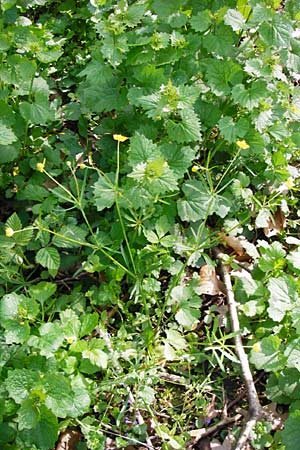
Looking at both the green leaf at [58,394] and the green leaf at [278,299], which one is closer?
the green leaf at [58,394]

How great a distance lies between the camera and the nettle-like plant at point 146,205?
6.72ft

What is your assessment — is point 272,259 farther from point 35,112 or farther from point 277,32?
point 35,112

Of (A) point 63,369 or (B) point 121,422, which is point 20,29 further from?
(B) point 121,422

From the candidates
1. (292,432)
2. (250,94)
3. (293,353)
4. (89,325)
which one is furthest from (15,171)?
(292,432)

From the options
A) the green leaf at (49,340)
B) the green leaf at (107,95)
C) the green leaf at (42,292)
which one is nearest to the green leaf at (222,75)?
the green leaf at (107,95)

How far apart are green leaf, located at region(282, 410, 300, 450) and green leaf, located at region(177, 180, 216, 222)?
85 cm

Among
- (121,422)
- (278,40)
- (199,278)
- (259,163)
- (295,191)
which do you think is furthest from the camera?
(295,191)

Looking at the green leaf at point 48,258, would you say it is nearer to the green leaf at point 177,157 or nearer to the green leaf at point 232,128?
the green leaf at point 177,157

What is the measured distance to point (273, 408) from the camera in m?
2.18

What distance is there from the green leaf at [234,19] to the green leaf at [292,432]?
1457 millimetres

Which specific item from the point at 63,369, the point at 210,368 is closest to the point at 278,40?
the point at 210,368

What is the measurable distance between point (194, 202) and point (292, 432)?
0.96m

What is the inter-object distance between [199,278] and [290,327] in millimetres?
431

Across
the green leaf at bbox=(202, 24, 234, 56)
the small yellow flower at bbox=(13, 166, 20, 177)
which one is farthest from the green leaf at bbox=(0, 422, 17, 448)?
the green leaf at bbox=(202, 24, 234, 56)
